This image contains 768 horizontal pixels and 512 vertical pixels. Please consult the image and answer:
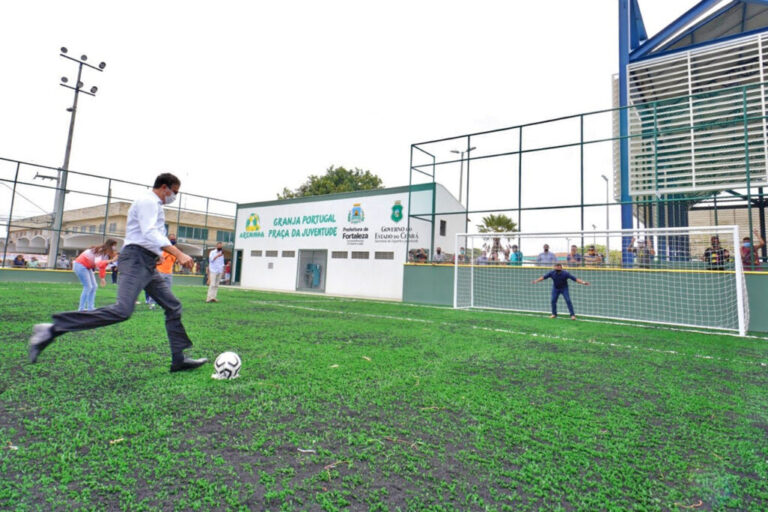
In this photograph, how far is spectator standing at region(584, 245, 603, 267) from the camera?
42.3 ft

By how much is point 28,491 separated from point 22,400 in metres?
1.60

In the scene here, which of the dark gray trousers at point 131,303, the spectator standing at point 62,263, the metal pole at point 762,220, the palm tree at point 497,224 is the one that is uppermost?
the palm tree at point 497,224

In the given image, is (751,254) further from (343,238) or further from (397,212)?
(343,238)

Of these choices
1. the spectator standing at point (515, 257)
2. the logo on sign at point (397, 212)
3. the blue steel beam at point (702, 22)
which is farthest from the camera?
the logo on sign at point (397, 212)

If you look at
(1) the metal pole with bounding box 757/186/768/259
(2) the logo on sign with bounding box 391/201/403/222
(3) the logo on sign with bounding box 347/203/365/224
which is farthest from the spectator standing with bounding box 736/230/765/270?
(3) the logo on sign with bounding box 347/203/365/224

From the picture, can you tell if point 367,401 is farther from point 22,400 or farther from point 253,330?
point 253,330

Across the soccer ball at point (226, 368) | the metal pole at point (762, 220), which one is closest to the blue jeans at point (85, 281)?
the soccer ball at point (226, 368)

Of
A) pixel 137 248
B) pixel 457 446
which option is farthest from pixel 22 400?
pixel 457 446

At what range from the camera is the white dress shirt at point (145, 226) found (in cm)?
370

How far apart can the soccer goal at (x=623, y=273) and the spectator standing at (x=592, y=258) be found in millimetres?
29

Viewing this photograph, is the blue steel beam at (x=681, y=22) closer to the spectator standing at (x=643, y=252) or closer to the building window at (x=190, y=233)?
the spectator standing at (x=643, y=252)

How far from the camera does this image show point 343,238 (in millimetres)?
22750

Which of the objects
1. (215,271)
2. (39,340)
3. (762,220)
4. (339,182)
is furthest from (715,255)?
(339,182)

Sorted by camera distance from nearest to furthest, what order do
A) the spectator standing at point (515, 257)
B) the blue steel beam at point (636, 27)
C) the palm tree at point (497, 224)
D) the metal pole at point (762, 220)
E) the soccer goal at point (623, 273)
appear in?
the soccer goal at point (623, 273) → the metal pole at point (762, 220) → the spectator standing at point (515, 257) → the blue steel beam at point (636, 27) → the palm tree at point (497, 224)
